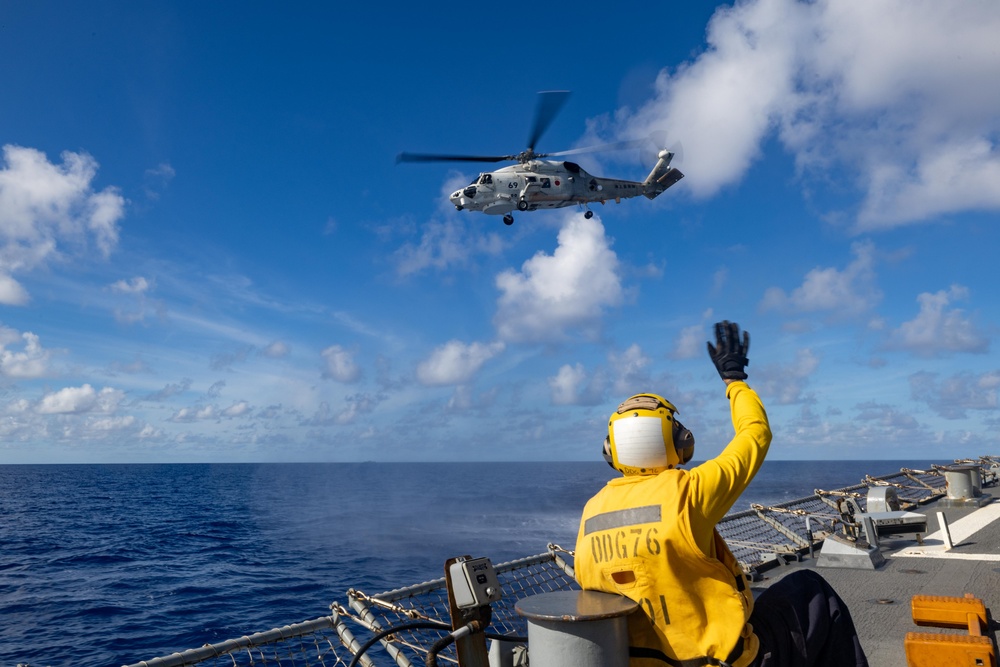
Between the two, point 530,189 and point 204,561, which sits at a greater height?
point 530,189

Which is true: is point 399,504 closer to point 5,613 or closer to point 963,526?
Result: point 5,613

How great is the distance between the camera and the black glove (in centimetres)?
373

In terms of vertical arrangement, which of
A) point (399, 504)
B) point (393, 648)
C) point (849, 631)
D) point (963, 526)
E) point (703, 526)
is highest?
point (703, 526)

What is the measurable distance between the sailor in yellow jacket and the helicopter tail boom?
3010 cm

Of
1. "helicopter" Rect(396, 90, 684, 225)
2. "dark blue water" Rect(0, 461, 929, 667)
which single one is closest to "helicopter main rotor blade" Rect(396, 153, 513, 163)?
"helicopter" Rect(396, 90, 684, 225)

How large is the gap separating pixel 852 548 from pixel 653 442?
23.8 ft

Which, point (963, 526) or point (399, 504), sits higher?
point (963, 526)

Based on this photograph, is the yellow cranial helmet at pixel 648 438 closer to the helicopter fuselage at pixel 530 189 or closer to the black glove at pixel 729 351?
the black glove at pixel 729 351

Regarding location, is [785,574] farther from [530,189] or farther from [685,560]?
[530,189]

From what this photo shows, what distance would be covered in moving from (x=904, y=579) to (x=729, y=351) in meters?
6.23

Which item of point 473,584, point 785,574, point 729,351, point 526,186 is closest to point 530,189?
point 526,186

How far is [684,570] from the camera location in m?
2.94

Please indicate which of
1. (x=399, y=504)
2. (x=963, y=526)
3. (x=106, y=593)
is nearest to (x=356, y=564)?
(x=106, y=593)

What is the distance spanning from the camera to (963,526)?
11.4 metres
